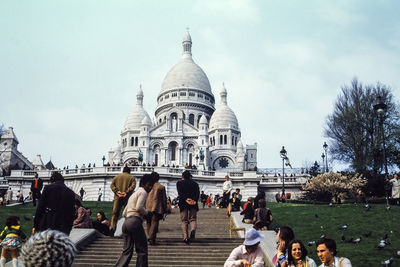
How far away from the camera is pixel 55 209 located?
836 centimetres

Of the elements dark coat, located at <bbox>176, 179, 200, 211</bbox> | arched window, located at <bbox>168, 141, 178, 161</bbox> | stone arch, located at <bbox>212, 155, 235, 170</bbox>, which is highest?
arched window, located at <bbox>168, 141, 178, 161</bbox>

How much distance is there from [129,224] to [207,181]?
31011 mm

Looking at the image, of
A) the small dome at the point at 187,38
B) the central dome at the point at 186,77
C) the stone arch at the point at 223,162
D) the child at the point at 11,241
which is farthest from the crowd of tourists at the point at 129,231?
the small dome at the point at 187,38

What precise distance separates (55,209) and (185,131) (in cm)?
6267

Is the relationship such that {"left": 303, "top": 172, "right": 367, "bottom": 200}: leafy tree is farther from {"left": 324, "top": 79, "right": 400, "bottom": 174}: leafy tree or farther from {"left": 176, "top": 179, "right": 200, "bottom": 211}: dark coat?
{"left": 176, "top": 179, "right": 200, "bottom": 211}: dark coat

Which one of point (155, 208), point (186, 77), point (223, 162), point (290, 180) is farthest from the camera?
point (186, 77)

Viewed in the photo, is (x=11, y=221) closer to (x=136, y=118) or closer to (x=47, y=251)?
(x=47, y=251)

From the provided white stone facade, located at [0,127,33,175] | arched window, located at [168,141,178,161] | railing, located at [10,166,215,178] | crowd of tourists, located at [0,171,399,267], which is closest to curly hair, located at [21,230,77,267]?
crowd of tourists, located at [0,171,399,267]

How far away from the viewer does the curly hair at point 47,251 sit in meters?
3.22

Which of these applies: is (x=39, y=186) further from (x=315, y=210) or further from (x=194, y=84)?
(x=194, y=84)

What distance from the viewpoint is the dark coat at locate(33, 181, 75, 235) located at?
827 centimetres

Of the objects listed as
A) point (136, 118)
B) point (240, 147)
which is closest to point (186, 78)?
point (136, 118)

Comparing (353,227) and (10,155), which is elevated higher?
(10,155)

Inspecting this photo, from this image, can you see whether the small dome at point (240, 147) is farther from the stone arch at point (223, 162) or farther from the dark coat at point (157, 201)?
the dark coat at point (157, 201)
